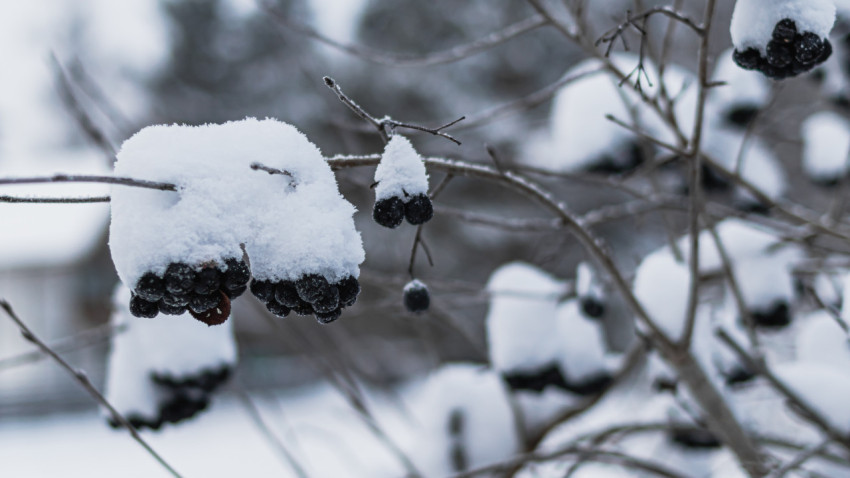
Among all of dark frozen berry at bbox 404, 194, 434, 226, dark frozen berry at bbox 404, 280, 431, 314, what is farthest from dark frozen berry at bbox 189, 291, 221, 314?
dark frozen berry at bbox 404, 280, 431, 314

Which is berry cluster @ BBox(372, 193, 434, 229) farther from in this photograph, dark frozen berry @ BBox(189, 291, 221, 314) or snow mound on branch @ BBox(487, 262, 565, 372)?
snow mound on branch @ BBox(487, 262, 565, 372)

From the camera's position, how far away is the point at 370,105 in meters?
9.43

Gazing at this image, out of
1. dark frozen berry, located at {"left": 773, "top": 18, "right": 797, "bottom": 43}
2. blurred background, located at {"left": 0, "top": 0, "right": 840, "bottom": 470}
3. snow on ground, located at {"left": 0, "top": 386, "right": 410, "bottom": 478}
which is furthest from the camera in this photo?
blurred background, located at {"left": 0, "top": 0, "right": 840, "bottom": 470}

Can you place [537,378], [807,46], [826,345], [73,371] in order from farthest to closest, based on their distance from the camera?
1. [826,345]
2. [537,378]
3. [73,371]
4. [807,46]

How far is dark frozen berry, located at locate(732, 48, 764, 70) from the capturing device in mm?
890

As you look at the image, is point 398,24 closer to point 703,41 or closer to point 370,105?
point 370,105

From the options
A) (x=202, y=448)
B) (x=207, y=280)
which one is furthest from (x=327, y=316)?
(x=202, y=448)

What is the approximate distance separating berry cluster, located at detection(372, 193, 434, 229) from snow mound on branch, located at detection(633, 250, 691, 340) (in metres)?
0.75

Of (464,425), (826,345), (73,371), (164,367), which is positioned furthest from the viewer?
(464,425)

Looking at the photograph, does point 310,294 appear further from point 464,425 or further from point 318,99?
point 318,99

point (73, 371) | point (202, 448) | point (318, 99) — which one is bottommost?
point (73, 371)

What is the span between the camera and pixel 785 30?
847 mm

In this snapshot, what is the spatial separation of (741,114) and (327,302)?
4.67 feet

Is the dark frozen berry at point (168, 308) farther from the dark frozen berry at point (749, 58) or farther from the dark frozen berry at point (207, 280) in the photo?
the dark frozen berry at point (749, 58)
